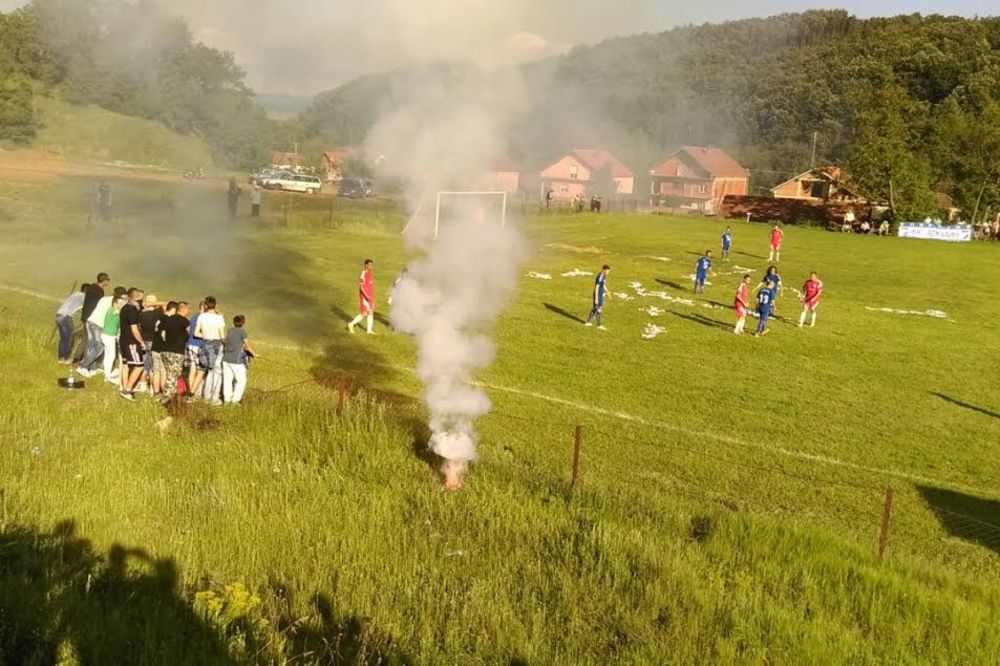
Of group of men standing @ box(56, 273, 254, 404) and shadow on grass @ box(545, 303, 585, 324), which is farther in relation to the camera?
shadow on grass @ box(545, 303, 585, 324)

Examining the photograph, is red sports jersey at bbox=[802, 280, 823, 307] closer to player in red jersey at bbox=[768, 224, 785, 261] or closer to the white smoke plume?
the white smoke plume

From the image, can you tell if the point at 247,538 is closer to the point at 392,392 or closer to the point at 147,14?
the point at 392,392

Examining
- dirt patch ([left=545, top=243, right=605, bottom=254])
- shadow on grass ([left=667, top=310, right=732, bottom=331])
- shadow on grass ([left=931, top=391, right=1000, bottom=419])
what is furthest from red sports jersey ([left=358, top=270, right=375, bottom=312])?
dirt patch ([left=545, top=243, right=605, bottom=254])

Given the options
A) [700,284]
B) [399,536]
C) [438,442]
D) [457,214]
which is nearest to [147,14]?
[457,214]

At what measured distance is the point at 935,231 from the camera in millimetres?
67125

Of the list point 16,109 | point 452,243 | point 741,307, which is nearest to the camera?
point 452,243

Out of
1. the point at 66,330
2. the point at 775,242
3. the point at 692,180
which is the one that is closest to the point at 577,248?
the point at 775,242

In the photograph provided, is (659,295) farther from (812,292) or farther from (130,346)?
(130,346)

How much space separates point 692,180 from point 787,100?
15836 millimetres

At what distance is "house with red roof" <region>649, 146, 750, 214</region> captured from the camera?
9388 centimetres

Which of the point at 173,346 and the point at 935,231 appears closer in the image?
the point at 173,346

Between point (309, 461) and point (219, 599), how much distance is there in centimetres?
427

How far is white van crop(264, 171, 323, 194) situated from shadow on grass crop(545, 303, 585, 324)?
3542 centimetres

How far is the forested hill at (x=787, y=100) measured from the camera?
744 inches
